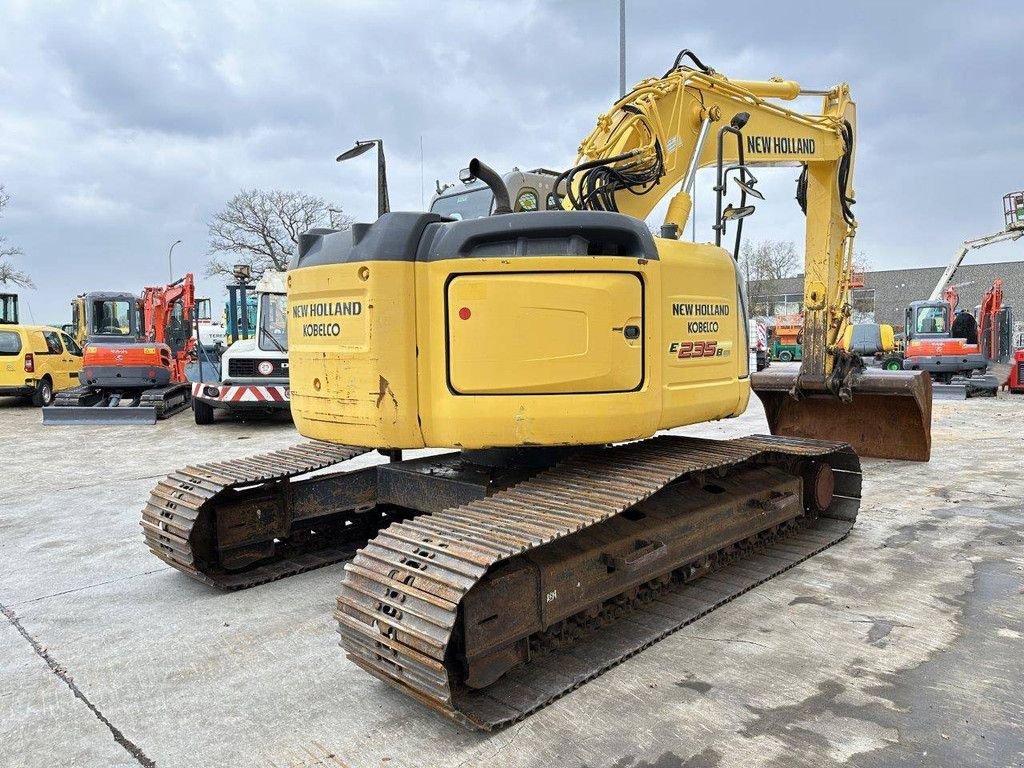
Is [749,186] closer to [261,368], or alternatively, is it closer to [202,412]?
[261,368]

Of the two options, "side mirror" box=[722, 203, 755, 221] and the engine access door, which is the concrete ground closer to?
the engine access door

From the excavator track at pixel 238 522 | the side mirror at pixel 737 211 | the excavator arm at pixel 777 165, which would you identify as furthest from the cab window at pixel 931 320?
the excavator track at pixel 238 522

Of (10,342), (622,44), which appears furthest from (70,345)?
(622,44)

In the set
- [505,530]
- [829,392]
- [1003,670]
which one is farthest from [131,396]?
[1003,670]

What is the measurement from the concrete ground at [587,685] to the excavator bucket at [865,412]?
8.60 feet

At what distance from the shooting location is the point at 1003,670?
3.50 metres

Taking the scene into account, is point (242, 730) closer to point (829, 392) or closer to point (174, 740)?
point (174, 740)

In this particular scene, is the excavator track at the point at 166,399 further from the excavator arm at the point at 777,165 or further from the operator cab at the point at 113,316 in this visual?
the excavator arm at the point at 777,165

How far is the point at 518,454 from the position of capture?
4.70m

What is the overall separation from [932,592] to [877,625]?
748 millimetres

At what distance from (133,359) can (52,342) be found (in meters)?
3.97

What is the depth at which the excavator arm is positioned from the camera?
509 centimetres

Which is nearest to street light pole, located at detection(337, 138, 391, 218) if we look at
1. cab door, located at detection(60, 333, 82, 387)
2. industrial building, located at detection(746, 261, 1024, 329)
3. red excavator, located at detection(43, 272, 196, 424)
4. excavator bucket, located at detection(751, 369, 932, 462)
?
excavator bucket, located at detection(751, 369, 932, 462)

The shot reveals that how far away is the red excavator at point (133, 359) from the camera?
14359 millimetres
